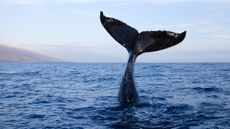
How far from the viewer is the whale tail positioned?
1297 centimetres

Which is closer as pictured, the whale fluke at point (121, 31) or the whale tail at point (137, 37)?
the whale tail at point (137, 37)

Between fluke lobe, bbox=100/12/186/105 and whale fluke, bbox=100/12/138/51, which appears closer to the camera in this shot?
fluke lobe, bbox=100/12/186/105

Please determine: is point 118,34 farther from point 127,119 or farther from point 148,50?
point 127,119

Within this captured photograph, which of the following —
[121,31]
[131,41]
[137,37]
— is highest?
[121,31]

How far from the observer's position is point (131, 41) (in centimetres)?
1410

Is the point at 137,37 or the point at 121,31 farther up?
the point at 121,31

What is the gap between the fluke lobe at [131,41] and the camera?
1304 centimetres

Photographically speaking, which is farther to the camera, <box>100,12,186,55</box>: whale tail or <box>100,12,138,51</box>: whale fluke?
<box>100,12,138,51</box>: whale fluke

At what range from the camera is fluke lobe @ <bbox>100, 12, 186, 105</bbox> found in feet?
42.8

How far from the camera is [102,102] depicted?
15.9 metres

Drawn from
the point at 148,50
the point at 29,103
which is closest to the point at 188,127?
the point at 148,50

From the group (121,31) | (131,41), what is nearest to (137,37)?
(131,41)

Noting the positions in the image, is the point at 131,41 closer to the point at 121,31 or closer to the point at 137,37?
the point at 137,37

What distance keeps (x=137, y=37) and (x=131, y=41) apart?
29 centimetres
